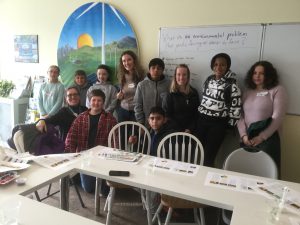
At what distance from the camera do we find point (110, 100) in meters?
3.26

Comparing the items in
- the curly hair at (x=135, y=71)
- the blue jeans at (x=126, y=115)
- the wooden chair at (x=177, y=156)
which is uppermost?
the curly hair at (x=135, y=71)

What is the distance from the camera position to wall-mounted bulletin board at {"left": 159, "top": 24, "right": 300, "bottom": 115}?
2562 mm

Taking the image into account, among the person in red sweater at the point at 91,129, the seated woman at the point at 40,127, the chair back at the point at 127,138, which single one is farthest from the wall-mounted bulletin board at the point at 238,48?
the seated woman at the point at 40,127

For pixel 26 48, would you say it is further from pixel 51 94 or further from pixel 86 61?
pixel 86 61

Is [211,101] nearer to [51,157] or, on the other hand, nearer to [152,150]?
[152,150]

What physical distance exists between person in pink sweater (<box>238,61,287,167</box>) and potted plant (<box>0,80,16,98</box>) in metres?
3.60

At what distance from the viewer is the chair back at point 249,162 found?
2.01m

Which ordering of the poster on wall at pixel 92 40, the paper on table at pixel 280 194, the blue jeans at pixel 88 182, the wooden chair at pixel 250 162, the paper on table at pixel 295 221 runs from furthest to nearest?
the poster on wall at pixel 92 40
the blue jeans at pixel 88 182
the wooden chair at pixel 250 162
the paper on table at pixel 280 194
the paper on table at pixel 295 221

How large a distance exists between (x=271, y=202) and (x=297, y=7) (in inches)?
74.9

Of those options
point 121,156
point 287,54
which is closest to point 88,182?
point 121,156

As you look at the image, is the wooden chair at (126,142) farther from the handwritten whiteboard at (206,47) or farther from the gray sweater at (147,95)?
the handwritten whiteboard at (206,47)

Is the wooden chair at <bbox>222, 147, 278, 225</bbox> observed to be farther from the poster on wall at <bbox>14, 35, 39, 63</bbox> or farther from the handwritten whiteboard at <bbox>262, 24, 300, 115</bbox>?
the poster on wall at <bbox>14, 35, 39, 63</bbox>

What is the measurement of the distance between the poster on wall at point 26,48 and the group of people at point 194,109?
170cm

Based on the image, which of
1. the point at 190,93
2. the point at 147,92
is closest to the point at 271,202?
the point at 190,93
